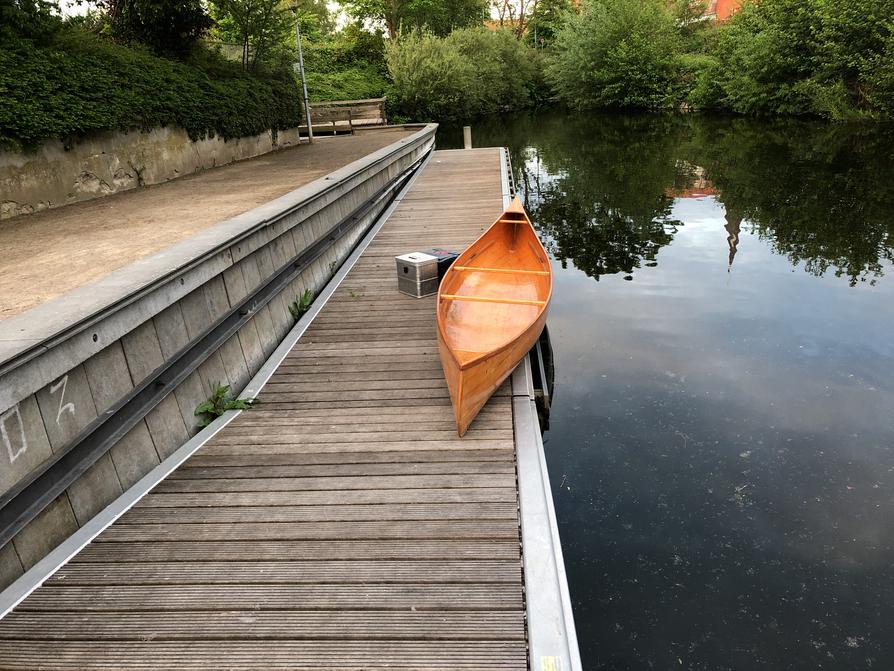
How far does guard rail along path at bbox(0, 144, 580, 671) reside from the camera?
249 cm

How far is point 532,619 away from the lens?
2.54 metres

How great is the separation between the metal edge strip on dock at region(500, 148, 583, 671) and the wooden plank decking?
7cm

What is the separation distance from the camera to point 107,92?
8.59 m

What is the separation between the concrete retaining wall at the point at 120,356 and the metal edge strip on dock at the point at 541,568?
2449mm

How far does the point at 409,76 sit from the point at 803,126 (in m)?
19.2

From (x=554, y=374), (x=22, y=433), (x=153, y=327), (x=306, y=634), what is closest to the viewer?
(x=306, y=634)

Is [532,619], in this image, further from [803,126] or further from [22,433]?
[803,126]

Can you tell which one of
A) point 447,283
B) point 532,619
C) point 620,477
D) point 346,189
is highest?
point 346,189

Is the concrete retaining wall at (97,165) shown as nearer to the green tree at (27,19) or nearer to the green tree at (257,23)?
the green tree at (27,19)

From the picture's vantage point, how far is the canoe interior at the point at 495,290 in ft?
15.7

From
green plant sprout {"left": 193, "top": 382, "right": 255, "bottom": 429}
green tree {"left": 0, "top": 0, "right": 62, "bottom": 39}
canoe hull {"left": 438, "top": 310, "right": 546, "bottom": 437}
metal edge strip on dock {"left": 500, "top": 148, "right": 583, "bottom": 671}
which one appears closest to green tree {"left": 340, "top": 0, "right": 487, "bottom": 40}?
green tree {"left": 0, "top": 0, "right": 62, "bottom": 39}

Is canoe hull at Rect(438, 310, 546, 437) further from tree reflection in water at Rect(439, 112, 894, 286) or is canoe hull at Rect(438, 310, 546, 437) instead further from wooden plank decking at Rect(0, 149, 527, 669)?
tree reflection in water at Rect(439, 112, 894, 286)

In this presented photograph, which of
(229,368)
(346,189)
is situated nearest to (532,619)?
(229,368)

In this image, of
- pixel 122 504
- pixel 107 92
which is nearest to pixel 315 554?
pixel 122 504
